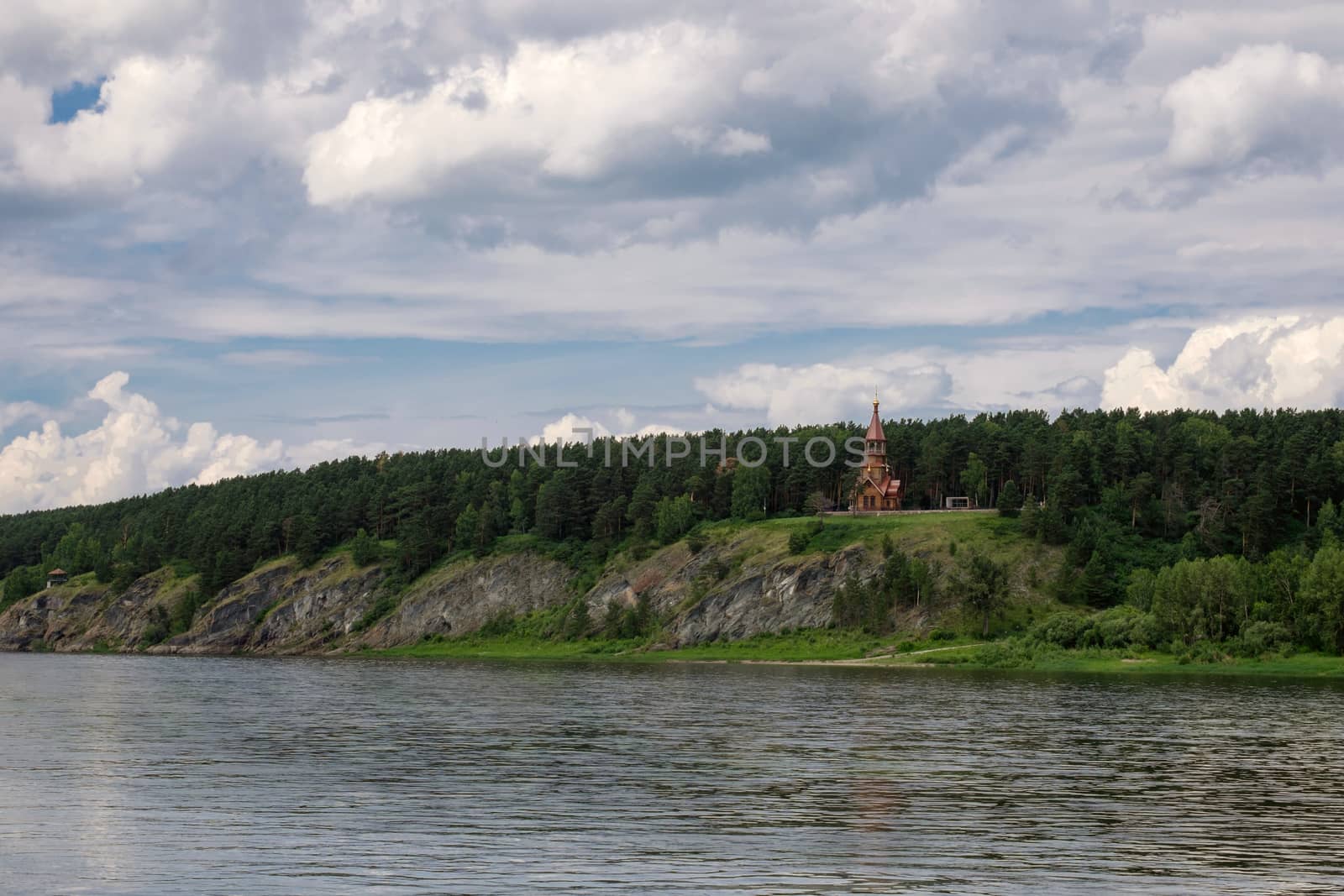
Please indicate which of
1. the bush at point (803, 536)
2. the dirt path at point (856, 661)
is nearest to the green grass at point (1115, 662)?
the dirt path at point (856, 661)

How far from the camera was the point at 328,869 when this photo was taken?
106 ft

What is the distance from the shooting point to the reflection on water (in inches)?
1271

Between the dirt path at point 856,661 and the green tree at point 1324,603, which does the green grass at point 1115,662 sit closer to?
the dirt path at point 856,661

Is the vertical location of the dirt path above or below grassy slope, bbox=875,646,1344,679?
below

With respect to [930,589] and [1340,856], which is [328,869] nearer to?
[1340,856]

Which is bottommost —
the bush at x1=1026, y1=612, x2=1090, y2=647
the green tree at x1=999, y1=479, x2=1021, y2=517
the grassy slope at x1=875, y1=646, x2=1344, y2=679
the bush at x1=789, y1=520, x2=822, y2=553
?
the grassy slope at x1=875, y1=646, x2=1344, y2=679

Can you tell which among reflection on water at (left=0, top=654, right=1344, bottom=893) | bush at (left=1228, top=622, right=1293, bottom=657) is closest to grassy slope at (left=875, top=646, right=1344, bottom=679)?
bush at (left=1228, top=622, right=1293, bottom=657)

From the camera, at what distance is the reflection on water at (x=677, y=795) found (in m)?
32.3

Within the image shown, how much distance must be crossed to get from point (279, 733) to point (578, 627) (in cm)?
12765

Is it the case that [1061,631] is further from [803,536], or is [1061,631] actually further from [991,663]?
[803,536]

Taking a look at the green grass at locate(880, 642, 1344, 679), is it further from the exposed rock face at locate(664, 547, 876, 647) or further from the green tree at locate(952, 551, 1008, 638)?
the exposed rock face at locate(664, 547, 876, 647)

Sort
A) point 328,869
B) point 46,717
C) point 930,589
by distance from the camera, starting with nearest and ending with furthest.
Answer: point 328,869, point 46,717, point 930,589

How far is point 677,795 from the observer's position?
151 feet

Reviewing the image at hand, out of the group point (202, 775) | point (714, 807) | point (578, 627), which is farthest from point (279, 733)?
point (578, 627)
